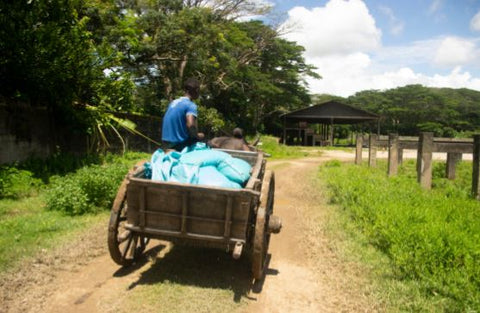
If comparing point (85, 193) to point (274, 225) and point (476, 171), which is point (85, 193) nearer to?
point (274, 225)

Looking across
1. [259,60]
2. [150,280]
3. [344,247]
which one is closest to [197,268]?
[150,280]

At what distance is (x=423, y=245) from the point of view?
13.2 ft

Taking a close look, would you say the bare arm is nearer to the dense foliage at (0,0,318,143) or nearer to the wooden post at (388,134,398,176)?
the dense foliage at (0,0,318,143)

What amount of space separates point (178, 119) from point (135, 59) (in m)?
13.4

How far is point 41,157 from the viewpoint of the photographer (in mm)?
9195

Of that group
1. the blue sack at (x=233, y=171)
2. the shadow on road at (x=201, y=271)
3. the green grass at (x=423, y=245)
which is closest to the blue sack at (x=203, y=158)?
the blue sack at (x=233, y=171)

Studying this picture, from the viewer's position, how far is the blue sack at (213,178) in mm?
3805

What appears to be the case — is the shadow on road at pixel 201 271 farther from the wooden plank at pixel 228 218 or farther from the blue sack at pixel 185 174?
the blue sack at pixel 185 174

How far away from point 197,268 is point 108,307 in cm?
122

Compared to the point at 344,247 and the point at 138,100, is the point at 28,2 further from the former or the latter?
the point at 138,100

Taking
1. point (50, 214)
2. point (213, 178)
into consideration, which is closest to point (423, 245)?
point (213, 178)

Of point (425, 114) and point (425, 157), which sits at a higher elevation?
point (425, 114)

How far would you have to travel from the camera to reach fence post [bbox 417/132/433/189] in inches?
293

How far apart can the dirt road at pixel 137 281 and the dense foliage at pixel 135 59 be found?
450 cm
